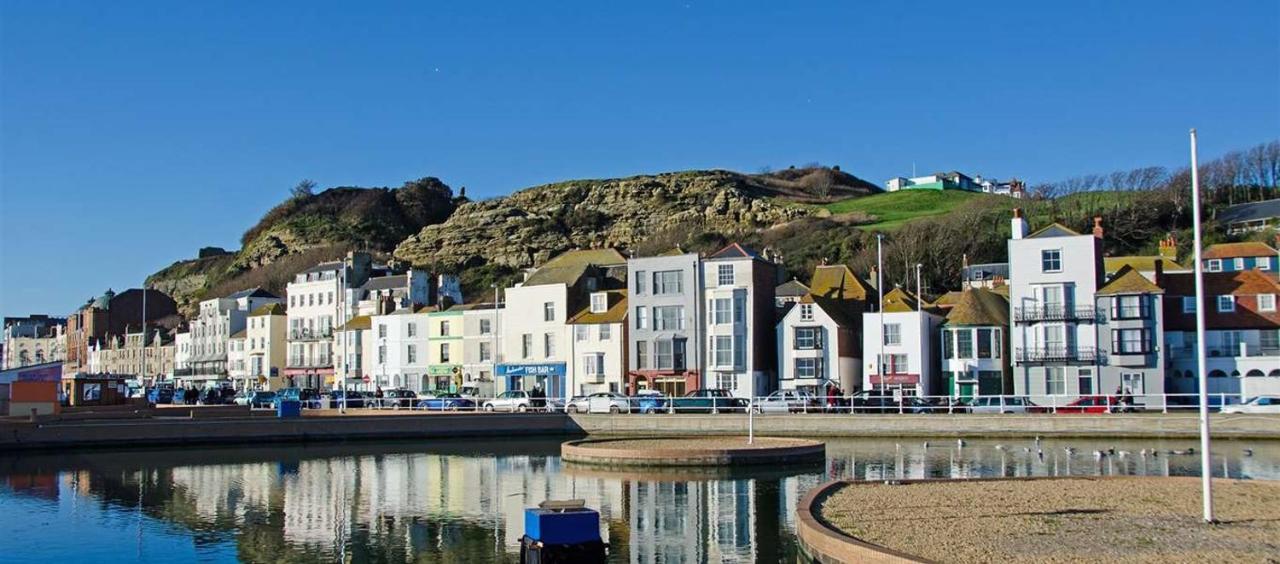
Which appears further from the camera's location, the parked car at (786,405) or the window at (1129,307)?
the window at (1129,307)

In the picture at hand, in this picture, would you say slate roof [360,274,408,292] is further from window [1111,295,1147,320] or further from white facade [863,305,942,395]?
window [1111,295,1147,320]

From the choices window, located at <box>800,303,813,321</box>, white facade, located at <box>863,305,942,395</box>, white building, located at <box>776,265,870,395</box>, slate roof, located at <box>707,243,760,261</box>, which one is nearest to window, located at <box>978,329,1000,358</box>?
white facade, located at <box>863,305,942,395</box>

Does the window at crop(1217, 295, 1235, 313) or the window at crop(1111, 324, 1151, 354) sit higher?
the window at crop(1217, 295, 1235, 313)

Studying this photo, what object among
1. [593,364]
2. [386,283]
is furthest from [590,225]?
[593,364]

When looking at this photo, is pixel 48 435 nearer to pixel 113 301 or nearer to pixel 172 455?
pixel 172 455

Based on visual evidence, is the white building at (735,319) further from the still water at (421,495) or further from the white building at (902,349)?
the still water at (421,495)

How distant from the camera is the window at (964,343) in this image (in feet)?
231

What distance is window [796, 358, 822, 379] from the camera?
2872 inches

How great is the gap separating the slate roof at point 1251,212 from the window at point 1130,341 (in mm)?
54017

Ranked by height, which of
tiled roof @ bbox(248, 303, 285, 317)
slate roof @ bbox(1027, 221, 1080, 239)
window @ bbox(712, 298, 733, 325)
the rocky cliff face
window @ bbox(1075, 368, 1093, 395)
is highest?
the rocky cliff face

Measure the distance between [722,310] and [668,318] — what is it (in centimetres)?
387

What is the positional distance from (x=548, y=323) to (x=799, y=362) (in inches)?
787

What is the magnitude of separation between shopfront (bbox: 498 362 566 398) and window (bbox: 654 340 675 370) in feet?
29.2

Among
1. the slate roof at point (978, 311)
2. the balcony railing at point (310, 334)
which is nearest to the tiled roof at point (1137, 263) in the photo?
the slate roof at point (978, 311)
